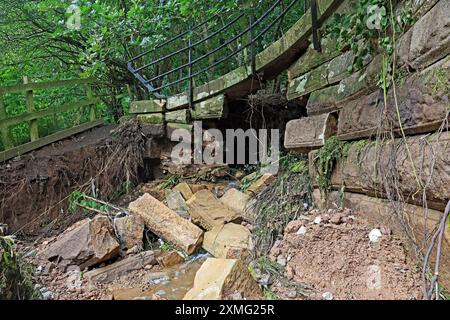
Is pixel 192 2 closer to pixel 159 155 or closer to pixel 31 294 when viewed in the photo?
pixel 159 155

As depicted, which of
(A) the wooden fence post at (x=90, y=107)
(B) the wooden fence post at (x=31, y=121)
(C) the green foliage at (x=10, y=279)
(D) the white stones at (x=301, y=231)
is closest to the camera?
(C) the green foliage at (x=10, y=279)

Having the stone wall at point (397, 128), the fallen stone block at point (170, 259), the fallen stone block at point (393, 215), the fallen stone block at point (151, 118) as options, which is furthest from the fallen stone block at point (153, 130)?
the fallen stone block at point (393, 215)

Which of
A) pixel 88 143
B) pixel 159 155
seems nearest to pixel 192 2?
pixel 159 155

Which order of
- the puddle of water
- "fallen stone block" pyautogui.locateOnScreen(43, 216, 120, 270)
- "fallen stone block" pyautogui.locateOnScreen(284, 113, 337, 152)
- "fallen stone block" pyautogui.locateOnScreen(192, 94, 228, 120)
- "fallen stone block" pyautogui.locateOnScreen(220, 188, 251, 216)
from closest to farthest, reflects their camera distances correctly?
the puddle of water
"fallen stone block" pyautogui.locateOnScreen(284, 113, 337, 152)
"fallen stone block" pyautogui.locateOnScreen(43, 216, 120, 270)
"fallen stone block" pyautogui.locateOnScreen(220, 188, 251, 216)
"fallen stone block" pyautogui.locateOnScreen(192, 94, 228, 120)

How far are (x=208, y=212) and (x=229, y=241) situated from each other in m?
0.73

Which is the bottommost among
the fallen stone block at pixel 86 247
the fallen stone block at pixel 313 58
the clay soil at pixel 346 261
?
the fallen stone block at pixel 86 247

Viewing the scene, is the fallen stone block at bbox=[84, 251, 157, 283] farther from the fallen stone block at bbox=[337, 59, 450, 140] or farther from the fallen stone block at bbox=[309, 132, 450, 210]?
the fallen stone block at bbox=[337, 59, 450, 140]

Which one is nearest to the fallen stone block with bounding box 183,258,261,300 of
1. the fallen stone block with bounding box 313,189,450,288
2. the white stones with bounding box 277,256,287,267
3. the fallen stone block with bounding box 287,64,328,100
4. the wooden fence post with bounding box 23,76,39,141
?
the white stones with bounding box 277,256,287,267

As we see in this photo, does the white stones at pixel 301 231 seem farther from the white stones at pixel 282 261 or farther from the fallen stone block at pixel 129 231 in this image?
the fallen stone block at pixel 129 231

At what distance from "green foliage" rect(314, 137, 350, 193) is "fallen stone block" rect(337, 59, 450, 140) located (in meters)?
0.23

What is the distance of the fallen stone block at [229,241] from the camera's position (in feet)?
10.4

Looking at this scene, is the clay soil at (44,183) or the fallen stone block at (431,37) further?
the clay soil at (44,183)

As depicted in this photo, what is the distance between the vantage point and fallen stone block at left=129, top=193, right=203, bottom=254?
12.4ft

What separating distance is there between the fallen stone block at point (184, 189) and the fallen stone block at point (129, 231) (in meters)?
0.95
